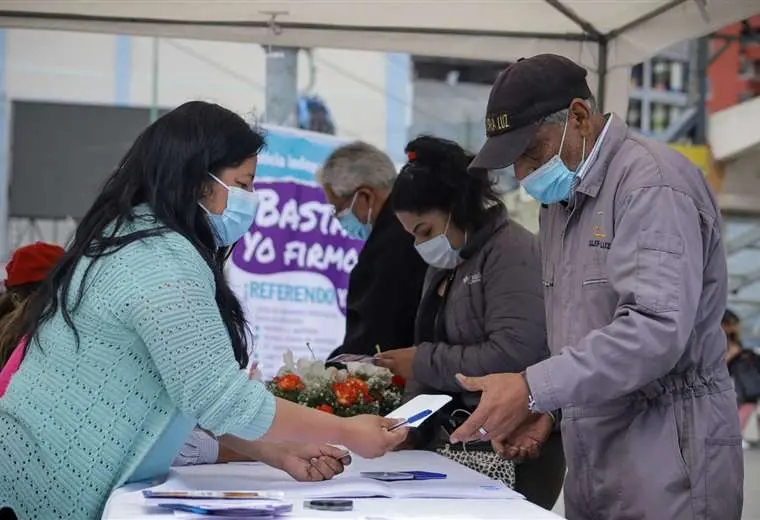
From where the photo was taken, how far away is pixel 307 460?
7.91 ft

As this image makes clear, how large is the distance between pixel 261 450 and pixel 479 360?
2.68 feet

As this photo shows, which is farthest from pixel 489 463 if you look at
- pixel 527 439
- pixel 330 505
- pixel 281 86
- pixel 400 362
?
pixel 281 86

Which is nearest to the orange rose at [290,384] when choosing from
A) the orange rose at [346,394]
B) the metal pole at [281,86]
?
the orange rose at [346,394]

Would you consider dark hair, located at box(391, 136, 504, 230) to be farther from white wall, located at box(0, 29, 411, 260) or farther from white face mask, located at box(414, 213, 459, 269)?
white wall, located at box(0, 29, 411, 260)

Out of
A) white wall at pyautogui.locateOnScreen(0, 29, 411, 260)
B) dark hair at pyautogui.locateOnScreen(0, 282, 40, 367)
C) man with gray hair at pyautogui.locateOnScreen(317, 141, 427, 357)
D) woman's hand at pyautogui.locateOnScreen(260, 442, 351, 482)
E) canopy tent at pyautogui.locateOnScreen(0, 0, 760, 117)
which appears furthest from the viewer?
white wall at pyautogui.locateOnScreen(0, 29, 411, 260)

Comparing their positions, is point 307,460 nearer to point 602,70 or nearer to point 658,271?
point 658,271

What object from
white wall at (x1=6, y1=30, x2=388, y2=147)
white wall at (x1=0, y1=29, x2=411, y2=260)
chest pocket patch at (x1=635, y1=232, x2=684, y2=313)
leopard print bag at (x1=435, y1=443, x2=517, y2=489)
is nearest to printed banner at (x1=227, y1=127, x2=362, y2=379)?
leopard print bag at (x1=435, y1=443, x2=517, y2=489)

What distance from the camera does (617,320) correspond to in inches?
89.1

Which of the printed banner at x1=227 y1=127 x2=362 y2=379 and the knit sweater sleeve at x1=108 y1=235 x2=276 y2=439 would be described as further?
the printed banner at x1=227 y1=127 x2=362 y2=379

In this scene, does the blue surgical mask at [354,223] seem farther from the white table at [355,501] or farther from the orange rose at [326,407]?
the white table at [355,501]

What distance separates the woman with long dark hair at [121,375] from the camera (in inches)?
78.8

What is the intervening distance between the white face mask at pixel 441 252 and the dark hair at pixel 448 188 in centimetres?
6

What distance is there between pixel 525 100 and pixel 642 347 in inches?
24.7

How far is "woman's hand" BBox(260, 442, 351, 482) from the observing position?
2389 mm
